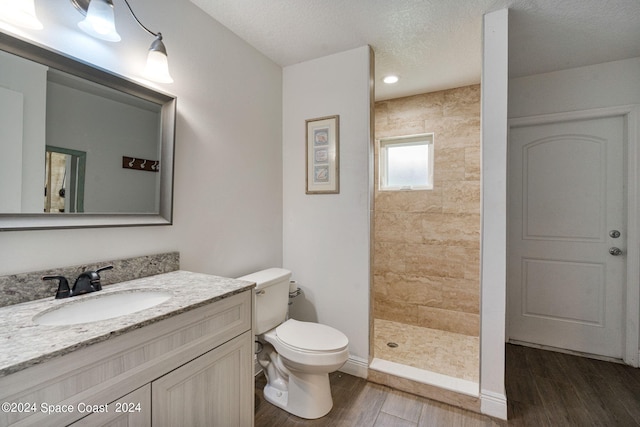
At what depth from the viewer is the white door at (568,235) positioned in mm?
2342

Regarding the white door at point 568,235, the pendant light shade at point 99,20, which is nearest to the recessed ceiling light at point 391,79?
the white door at point 568,235

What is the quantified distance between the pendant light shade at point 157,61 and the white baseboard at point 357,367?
219 cm

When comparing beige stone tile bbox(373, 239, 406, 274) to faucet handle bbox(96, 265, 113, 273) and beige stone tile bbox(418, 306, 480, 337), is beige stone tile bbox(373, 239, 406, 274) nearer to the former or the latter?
beige stone tile bbox(418, 306, 480, 337)

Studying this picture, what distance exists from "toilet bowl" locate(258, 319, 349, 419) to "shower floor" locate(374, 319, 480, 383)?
78 centimetres

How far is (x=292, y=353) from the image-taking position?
1613 millimetres

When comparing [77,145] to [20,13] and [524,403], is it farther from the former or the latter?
[524,403]

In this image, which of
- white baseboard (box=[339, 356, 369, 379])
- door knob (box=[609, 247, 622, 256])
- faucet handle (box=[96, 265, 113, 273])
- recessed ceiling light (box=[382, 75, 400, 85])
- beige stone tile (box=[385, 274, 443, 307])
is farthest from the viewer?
beige stone tile (box=[385, 274, 443, 307])

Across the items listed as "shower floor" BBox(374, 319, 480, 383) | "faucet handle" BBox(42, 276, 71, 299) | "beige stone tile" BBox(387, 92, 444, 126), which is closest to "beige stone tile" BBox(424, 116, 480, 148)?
"beige stone tile" BBox(387, 92, 444, 126)

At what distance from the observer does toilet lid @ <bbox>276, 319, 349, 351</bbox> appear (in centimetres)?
162

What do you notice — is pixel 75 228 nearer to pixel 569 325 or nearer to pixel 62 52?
pixel 62 52

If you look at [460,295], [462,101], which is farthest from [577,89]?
[460,295]

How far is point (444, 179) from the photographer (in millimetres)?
2828

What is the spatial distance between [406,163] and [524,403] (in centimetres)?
223

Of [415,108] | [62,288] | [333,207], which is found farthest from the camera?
[415,108]
